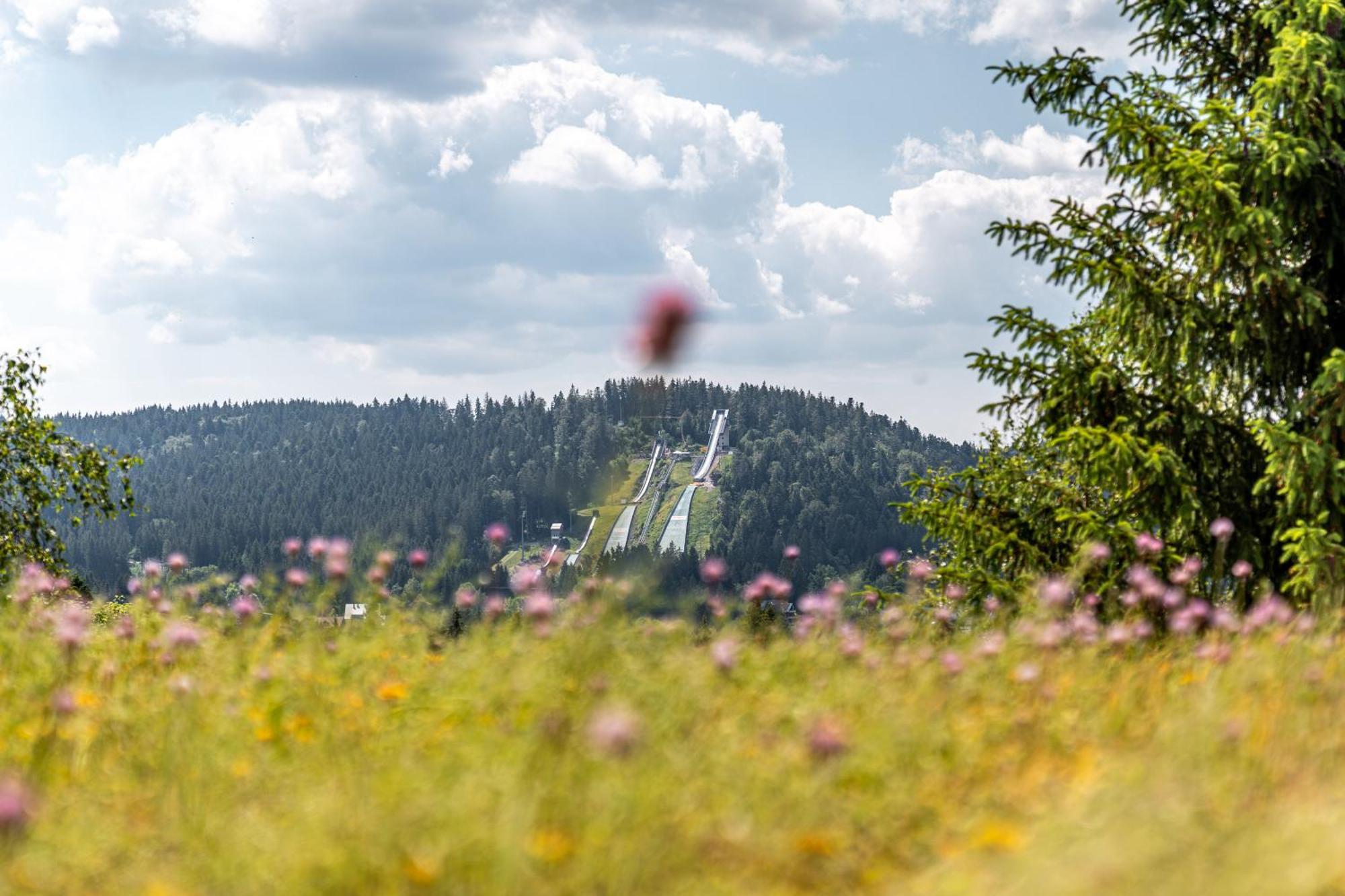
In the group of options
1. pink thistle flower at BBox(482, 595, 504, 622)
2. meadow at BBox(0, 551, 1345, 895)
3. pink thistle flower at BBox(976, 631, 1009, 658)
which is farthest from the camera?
pink thistle flower at BBox(482, 595, 504, 622)

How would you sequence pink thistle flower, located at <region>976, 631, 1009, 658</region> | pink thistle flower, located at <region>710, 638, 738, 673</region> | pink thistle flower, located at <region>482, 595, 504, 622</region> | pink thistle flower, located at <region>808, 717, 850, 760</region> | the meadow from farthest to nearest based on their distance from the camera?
pink thistle flower, located at <region>482, 595, 504, 622</region> → pink thistle flower, located at <region>976, 631, 1009, 658</region> → pink thistle flower, located at <region>710, 638, 738, 673</region> → pink thistle flower, located at <region>808, 717, 850, 760</region> → the meadow

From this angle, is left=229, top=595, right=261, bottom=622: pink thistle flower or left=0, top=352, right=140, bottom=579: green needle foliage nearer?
left=229, top=595, right=261, bottom=622: pink thistle flower

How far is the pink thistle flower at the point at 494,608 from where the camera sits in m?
5.93

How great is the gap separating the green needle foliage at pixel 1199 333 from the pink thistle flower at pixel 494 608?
5550 millimetres

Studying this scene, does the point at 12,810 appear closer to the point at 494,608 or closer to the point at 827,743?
the point at 827,743

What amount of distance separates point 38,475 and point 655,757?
18.8 metres

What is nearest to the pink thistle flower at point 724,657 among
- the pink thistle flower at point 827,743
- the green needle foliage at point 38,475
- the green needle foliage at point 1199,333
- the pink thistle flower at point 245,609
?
the pink thistle flower at point 827,743

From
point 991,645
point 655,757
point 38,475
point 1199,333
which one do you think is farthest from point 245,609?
point 38,475

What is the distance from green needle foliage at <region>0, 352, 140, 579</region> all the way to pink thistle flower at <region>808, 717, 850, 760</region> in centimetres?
1754

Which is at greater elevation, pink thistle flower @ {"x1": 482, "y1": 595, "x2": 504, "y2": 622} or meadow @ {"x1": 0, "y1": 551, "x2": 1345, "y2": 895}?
pink thistle flower @ {"x1": 482, "y1": 595, "x2": 504, "y2": 622}

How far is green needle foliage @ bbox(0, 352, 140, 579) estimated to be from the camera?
18.9 m

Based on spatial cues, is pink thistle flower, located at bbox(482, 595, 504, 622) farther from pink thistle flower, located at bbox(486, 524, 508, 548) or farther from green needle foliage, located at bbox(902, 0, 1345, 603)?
green needle foliage, located at bbox(902, 0, 1345, 603)

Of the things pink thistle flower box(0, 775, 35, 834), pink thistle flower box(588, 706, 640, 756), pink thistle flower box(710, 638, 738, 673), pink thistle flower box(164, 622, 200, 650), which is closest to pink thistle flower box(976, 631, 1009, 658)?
pink thistle flower box(710, 638, 738, 673)

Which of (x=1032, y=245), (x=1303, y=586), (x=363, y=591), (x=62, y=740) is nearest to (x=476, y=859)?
(x=62, y=740)
